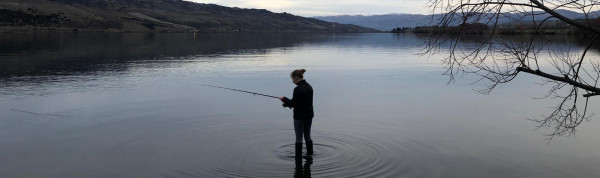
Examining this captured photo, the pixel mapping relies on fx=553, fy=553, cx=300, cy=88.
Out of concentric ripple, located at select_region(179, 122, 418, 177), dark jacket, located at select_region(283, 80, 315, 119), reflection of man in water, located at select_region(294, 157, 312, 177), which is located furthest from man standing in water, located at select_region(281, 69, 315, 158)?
concentric ripple, located at select_region(179, 122, 418, 177)

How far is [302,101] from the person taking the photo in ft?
34.6

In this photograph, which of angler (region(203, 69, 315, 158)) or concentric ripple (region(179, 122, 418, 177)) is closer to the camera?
concentric ripple (region(179, 122, 418, 177))

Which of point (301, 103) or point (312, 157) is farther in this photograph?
point (312, 157)

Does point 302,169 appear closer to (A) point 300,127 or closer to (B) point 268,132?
(A) point 300,127

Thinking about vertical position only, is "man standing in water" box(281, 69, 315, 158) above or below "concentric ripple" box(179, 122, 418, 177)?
above

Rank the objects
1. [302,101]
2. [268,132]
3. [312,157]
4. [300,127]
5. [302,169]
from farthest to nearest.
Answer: [268,132], [312,157], [300,127], [302,101], [302,169]

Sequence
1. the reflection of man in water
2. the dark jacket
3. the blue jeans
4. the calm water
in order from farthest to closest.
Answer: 1. the blue jeans
2. the dark jacket
3. the calm water
4. the reflection of man in water

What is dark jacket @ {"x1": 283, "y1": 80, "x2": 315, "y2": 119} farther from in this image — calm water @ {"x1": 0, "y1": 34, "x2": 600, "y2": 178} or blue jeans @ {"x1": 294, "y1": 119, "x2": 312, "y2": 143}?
calm water @ {"x1": 0, "y1": 34, "x2": 600, "y2": 178}

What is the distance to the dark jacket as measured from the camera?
10492 mm

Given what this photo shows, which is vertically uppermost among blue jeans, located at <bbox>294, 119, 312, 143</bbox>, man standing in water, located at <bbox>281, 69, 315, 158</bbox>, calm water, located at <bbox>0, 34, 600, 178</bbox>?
man standing in water, located at <bbox>281, 69, 315, 158</bbox>

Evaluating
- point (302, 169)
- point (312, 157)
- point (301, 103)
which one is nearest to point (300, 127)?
point (301, 103)

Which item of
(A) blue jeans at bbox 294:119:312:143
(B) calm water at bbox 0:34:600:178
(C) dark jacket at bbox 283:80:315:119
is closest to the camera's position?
(B) calm water at bbox 0:34:600:178

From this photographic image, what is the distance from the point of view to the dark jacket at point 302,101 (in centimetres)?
1049

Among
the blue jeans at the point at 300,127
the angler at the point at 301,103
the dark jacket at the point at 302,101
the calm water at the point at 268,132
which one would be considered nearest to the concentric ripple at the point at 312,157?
the calm water at the point at 268,132
